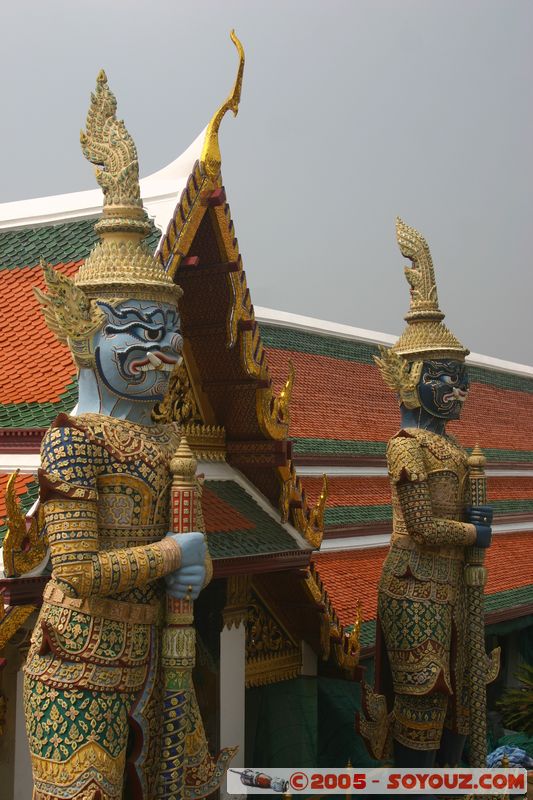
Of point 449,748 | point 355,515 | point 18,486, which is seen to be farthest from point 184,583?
point 355,515

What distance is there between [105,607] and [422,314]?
3.32 m

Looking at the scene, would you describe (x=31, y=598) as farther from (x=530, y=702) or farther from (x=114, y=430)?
(x=530, y=702)

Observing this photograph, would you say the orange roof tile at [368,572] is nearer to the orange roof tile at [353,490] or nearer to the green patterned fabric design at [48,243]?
the orange roof tile at [353,490]

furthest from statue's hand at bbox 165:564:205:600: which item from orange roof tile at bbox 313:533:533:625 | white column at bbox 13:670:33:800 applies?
orange roof tile at bbox 313:533:533:625

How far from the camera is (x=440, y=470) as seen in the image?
6426mm

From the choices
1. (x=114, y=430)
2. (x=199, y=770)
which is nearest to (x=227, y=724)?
(x=199, y=770)

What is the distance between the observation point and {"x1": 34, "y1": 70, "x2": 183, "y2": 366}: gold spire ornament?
14.4ft

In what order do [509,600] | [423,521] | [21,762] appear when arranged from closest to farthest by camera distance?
[21,762] < [423,521] < [509,600]

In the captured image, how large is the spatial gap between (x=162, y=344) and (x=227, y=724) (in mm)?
2519

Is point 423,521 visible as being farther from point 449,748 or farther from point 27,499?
point 27,499

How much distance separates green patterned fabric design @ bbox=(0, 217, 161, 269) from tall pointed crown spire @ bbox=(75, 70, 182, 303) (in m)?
1.37

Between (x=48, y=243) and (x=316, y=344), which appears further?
(x=316, y=344)

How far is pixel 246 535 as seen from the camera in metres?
5.63

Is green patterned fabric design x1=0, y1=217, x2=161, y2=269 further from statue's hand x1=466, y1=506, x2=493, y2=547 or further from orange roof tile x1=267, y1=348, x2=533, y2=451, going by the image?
orange roof tile x1=267, y1=348, x2=533, y2=451
